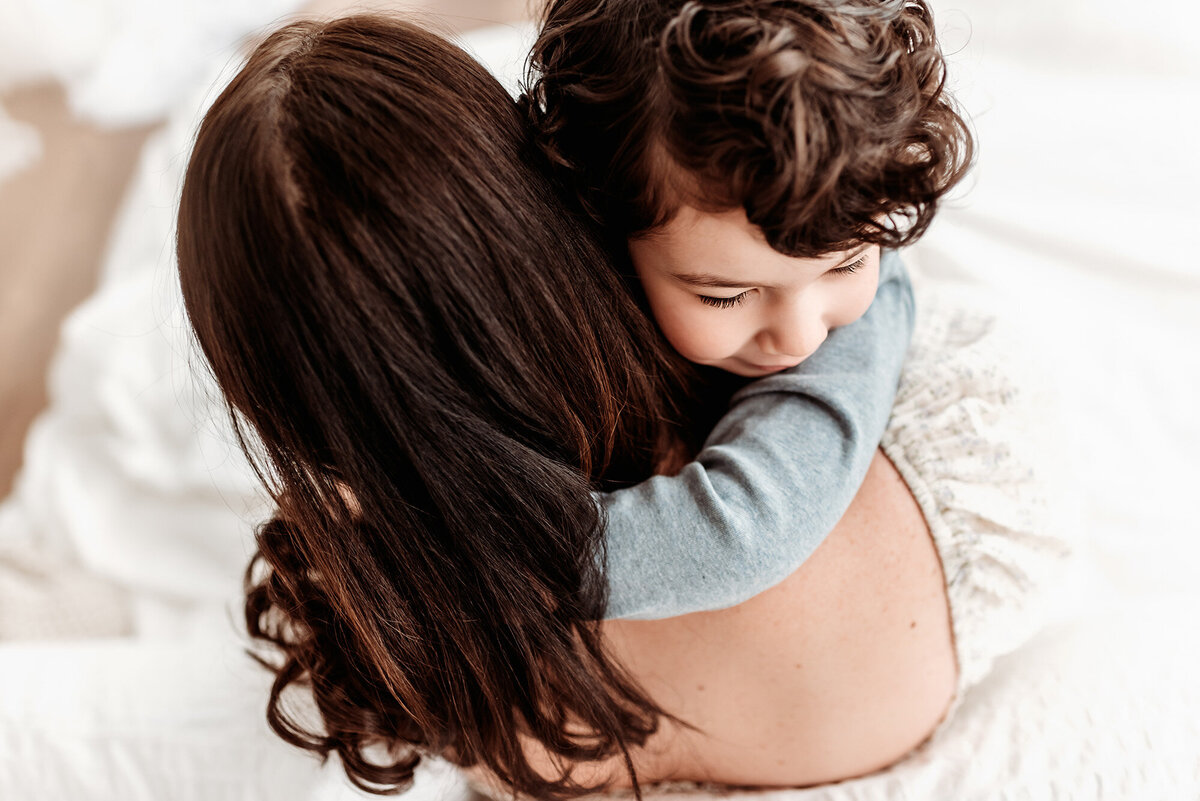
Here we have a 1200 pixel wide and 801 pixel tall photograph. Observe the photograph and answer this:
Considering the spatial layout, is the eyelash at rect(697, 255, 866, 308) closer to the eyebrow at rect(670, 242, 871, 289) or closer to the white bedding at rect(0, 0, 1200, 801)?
the eyebrow at rect(670, 242, 871, 289)

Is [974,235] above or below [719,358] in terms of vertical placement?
below

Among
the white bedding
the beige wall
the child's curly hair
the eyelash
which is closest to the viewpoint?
the child's curly hair

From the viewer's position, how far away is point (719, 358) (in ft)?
2.44

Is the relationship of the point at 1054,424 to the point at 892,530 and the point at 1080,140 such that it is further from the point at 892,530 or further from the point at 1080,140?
the point at 1080,140

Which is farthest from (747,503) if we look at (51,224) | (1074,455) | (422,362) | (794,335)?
(51,224)

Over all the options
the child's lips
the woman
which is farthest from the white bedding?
the child's lips

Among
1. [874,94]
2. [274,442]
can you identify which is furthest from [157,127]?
[874,94]

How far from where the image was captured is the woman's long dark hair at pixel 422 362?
57cm

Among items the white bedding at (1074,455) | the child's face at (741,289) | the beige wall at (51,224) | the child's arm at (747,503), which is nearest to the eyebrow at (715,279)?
the child's face at (741,289)

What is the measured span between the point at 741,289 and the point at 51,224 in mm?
1556

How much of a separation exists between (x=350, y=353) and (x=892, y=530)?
50 centimetres

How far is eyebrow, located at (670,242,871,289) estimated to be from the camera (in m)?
0.67

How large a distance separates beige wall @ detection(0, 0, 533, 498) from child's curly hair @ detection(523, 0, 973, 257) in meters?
1.11

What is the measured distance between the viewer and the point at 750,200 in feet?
1.96
